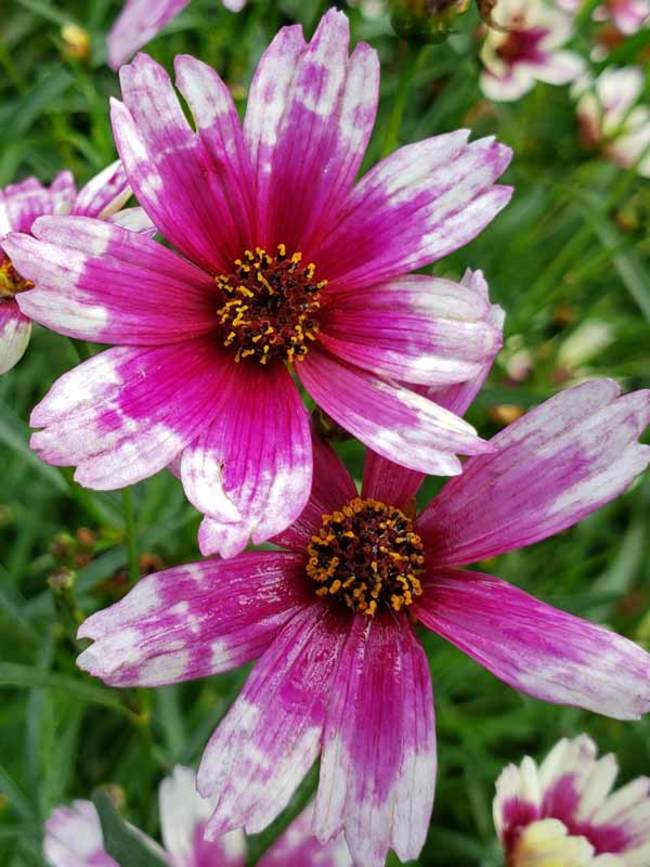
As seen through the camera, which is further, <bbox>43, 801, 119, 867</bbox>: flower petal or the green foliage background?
the green foliage background

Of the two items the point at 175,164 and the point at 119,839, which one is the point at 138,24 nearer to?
the point at 175,164

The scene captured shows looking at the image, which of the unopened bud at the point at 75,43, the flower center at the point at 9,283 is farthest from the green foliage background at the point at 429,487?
the flower center at the point at 9,283

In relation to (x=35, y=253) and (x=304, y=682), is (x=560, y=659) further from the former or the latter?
(x=35, y=253)

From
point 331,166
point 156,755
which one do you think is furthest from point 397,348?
point 156,755

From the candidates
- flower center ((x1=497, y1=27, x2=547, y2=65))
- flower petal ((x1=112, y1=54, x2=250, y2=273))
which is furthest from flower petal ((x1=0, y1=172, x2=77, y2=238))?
flower center ((x1=497, y1=27, x2=547, y2=65))

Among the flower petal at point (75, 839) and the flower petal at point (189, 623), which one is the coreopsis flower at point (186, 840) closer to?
the flower petal at point (75, 839)

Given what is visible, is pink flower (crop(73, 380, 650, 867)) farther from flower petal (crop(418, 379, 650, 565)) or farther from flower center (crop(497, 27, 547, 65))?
flower center (crop(497, 27, 547, 65))

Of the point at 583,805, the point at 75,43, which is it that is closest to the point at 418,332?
the point at 583,805
